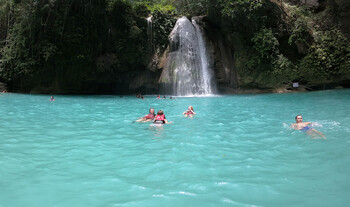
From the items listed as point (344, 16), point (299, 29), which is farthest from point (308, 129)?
point (344, 16)

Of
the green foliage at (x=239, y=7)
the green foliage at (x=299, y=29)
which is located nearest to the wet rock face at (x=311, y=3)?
the green foliage at (x=299, y=29)

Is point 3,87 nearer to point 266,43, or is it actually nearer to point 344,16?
point 266,43

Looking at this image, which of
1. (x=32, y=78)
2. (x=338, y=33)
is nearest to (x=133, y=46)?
(x=32, y=78)

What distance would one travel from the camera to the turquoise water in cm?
357

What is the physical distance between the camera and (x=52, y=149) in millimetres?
5789

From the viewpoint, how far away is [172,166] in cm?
478

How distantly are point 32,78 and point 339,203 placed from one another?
24.3 metres

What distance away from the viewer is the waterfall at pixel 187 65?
76.8 ft

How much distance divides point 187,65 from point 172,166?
19234 millimetres

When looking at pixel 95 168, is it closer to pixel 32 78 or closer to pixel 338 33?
pixel 32 78

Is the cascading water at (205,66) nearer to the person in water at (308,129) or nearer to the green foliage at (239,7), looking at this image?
the green foliage at (239,7)

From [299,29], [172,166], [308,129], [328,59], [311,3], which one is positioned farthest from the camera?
[311,3]

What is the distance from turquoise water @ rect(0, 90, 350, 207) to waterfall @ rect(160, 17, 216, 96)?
595 inches

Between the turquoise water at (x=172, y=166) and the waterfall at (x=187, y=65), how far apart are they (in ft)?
49.6
